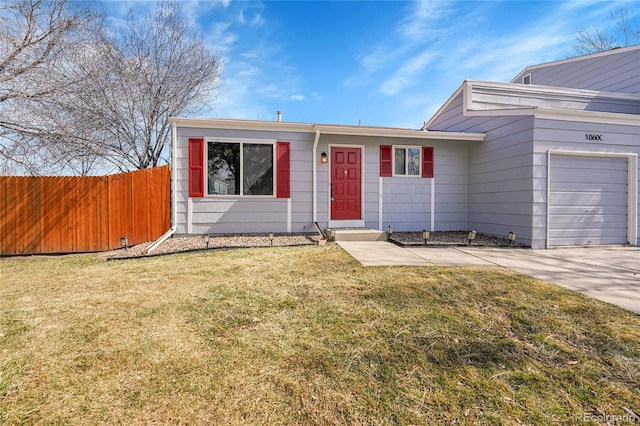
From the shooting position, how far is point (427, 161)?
779 centimetres

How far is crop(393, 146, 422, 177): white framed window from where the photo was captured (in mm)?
7688

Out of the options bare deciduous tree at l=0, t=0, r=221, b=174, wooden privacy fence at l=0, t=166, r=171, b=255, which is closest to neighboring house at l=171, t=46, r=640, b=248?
wooden privacy fence at l=0, t=166, r=171, b=255

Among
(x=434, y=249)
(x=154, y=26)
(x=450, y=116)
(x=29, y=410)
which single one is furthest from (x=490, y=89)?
(x=154, y=26)

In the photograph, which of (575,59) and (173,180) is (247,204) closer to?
(173,180)

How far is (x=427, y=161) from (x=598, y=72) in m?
7.17

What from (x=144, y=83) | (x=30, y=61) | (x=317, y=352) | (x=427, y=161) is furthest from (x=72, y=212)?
(x=427, y=161)

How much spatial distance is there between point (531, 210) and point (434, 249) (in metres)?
2.42

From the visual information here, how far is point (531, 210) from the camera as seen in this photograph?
6.02 metres

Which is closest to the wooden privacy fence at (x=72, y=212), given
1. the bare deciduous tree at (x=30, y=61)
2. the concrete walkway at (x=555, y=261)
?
the bare deciduous tree at (x=30, y=61)

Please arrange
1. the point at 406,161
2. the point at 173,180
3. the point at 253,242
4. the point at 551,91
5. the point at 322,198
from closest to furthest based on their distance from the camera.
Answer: the point at 253,242, the point at 173,180, the point at 322,198, the point at 406,161, the point at 551,91

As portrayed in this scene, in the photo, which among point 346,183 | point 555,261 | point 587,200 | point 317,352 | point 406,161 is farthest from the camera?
point 406,161

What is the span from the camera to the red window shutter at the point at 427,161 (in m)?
7.77

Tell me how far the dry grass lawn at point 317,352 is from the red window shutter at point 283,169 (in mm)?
3683

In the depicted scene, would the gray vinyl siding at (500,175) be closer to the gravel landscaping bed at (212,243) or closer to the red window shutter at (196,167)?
the gravel landscaping bed at (212,243)
